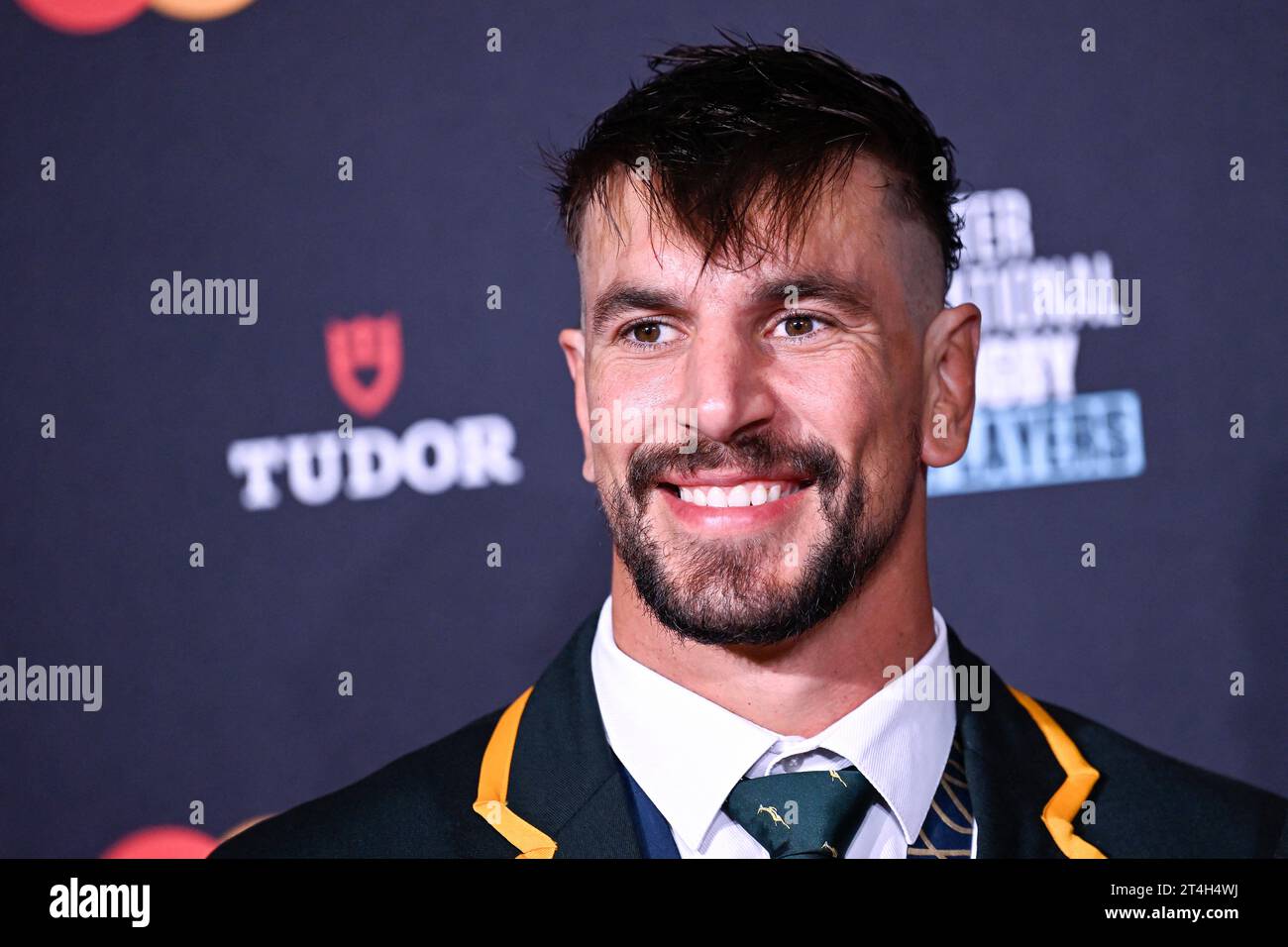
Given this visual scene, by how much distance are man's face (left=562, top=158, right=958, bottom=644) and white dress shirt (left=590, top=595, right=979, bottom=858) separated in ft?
0.47

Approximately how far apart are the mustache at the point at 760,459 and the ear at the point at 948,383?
0.25 m

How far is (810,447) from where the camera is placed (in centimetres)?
222

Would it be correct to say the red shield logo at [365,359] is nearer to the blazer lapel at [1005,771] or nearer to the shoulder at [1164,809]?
the blazer lapel at [1005,771]

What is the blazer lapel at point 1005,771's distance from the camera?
226cm

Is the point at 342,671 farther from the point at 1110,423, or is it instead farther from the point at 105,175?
the point at 1110,423

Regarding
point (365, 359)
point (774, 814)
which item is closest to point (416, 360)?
point (365, 359)

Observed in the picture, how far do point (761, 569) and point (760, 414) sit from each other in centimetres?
25

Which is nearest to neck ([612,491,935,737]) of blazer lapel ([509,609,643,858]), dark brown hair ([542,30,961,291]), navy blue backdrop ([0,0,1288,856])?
blazer lapel ([509,609,643,858])

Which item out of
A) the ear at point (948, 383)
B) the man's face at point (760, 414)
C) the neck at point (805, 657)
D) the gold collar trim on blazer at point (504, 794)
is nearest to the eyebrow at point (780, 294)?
the man's face at point (760, 414)

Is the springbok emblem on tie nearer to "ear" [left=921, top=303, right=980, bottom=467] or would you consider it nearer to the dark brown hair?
"ear" [left=921, top=303, right=980, bottom=467]

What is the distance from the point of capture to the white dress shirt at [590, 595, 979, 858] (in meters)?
2.23

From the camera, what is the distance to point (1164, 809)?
2418mm
